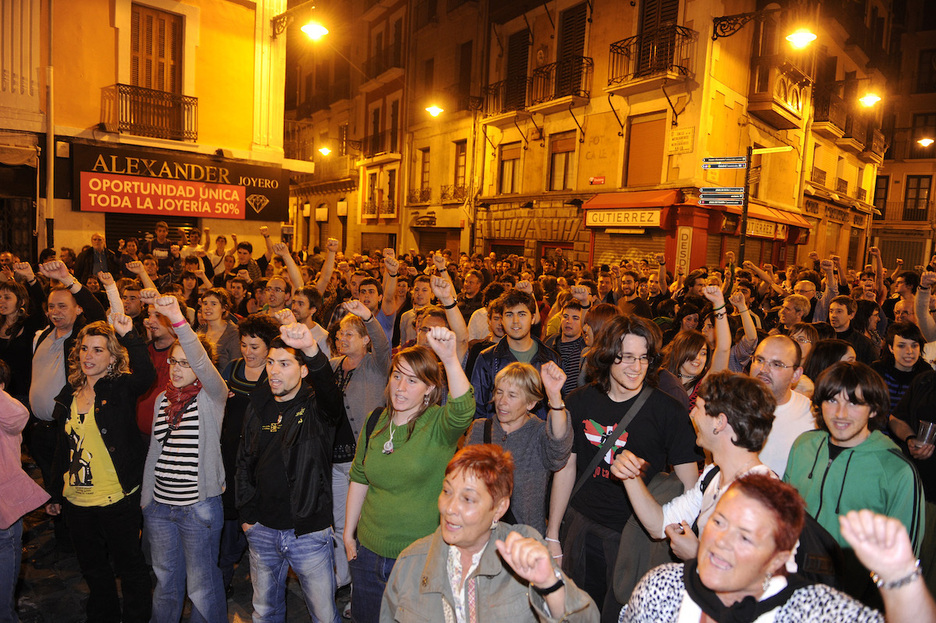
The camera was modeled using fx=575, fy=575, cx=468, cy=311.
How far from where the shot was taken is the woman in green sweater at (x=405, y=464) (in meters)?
2.84

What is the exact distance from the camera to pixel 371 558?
2.93 meters

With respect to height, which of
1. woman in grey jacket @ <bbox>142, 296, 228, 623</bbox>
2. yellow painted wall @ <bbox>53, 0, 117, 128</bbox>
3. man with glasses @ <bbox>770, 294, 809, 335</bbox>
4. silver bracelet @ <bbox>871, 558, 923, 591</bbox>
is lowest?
woman in grey jacket @ <bbox>142, 296, 228, 623</bbox>

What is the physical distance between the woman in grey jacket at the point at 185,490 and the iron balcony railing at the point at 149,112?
12.1 metres

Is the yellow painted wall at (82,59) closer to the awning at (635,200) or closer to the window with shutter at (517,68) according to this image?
the window with shutter at (517,68)

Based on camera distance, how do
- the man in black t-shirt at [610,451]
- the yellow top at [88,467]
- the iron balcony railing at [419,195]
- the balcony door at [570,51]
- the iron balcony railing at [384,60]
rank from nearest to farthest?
the man in black t-shirt at [610,451] < the yellow top at [88,467] < the balcony door at [570,51] < the iron balcony railing at [419,195] < the iron balcony railing at [384,60]

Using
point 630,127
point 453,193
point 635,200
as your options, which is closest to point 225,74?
point 453,193

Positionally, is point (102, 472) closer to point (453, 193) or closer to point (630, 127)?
point (630, 127)

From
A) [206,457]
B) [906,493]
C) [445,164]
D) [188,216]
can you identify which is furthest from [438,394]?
[445,164]

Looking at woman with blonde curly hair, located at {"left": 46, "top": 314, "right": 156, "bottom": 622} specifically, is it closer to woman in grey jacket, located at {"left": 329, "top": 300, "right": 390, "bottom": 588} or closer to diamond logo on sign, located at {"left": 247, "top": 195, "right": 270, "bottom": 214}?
woman in grey jacket, located at {"left": 329, "top": 300, "right": 390, "bottom": 588}

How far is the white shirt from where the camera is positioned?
325 centimetres

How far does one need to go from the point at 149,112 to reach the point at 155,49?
1458 millimetres

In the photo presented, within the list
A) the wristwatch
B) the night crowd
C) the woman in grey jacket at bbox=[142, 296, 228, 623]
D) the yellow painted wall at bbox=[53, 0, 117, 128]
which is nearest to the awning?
the night crowd

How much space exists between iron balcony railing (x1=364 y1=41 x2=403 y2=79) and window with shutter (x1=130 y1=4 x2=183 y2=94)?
13.5 metres

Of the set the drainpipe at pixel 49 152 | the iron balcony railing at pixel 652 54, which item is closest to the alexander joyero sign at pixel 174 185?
the drainpipe at pixel 49 152
